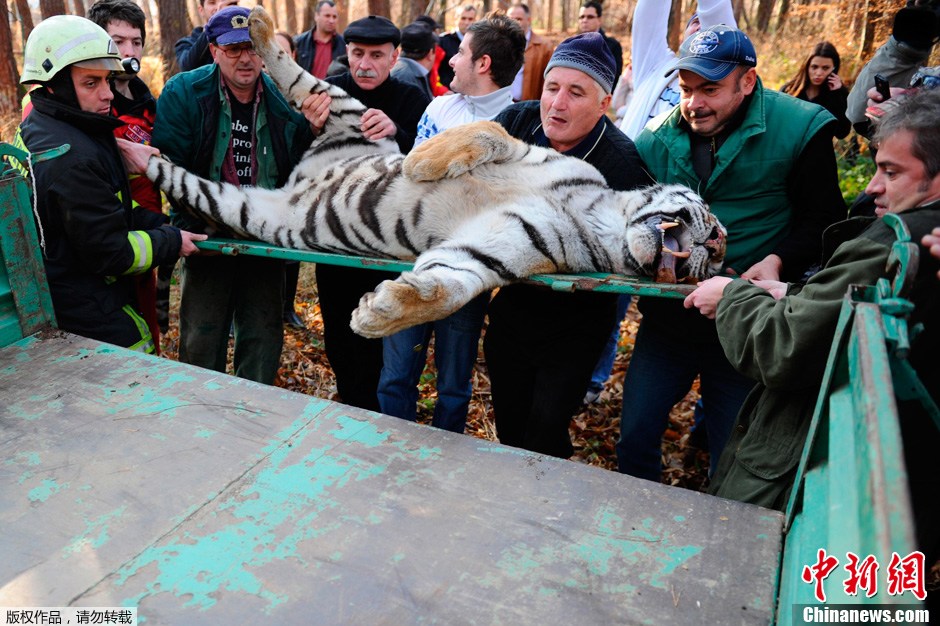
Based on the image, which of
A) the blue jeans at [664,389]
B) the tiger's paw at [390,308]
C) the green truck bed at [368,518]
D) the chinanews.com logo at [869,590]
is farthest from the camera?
the blue jeans at [664,389]

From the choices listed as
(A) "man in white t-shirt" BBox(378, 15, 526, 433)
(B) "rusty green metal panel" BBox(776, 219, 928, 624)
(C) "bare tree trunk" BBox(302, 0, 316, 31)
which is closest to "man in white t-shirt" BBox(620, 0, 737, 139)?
(A) "man in white t-shirt" BBox(378, 15, 526, 433)

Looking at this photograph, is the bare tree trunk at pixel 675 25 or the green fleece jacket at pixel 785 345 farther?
the bare tree trunk at pixel 675 25

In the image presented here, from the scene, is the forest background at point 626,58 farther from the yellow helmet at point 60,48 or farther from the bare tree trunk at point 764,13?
the yellow helmet at point 60,48

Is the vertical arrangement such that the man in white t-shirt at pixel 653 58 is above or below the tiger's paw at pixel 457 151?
above

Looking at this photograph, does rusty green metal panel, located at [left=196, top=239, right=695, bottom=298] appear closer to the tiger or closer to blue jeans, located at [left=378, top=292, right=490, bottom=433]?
the tiger

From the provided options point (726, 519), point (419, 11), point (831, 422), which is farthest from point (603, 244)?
point (419, 11)

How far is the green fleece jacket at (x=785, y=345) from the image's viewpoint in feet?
5.80

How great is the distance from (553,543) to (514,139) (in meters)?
1.92

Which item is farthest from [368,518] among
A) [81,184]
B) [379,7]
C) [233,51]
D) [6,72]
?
[379,7]

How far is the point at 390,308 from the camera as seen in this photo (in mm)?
2439

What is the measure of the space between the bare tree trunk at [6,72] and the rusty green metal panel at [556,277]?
7.88 metres

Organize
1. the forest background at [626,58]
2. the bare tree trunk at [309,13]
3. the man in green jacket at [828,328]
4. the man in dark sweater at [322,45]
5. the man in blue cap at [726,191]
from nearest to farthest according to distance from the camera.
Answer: the man in green jacket at [828,328], the man in blue cap at [726,191], the forest background at [626,58], the man in dark sweater at [322,45], the bare tree trunk at [309,13]

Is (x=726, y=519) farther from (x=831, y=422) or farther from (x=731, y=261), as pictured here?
(x=731, y=261)

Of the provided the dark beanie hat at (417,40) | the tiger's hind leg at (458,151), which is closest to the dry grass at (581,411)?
the tiger's hind leg at (458,151)
